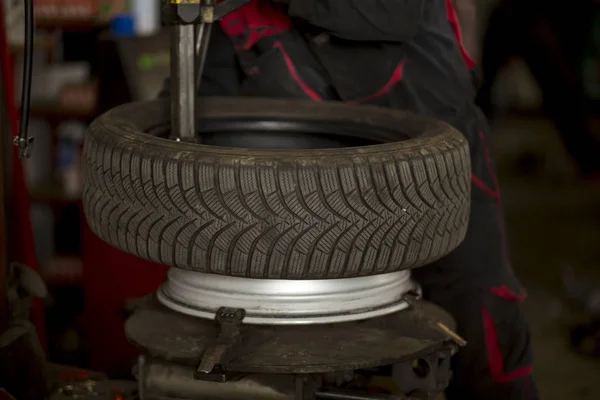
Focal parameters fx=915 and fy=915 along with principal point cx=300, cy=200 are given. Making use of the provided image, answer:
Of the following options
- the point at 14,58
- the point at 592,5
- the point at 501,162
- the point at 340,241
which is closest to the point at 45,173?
the point at 14,58

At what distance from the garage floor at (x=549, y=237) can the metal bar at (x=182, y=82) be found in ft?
5.28

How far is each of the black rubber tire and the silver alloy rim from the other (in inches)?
2.4

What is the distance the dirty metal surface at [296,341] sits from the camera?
1.15 m

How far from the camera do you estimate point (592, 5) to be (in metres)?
5.66

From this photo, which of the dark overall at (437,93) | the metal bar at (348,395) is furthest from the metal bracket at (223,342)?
the dark overall at (437,93)

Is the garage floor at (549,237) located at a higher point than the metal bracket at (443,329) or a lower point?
lower

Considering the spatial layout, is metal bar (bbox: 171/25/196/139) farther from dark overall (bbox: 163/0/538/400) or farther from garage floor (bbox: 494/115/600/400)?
garage floor (bbox: 494/115/600/400)

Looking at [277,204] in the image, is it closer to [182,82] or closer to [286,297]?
[286,297]

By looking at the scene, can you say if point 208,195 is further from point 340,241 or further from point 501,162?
point 501,162

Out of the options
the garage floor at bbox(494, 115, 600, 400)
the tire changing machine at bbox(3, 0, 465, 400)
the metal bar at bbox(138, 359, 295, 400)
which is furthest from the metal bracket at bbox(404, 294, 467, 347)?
the garage floor at bbox(494, 115, 600, 400)

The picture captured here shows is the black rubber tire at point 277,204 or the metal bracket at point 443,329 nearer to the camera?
the black rubber tire at point 277,204

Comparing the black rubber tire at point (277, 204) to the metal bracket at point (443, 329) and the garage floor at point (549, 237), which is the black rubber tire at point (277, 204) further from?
the garage floor at point (549, 237)

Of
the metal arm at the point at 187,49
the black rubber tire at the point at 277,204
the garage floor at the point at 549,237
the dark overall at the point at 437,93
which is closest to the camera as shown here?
the black rubber tire at the point at 277,204

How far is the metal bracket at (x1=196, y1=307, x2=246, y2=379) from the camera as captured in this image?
1.13 m
